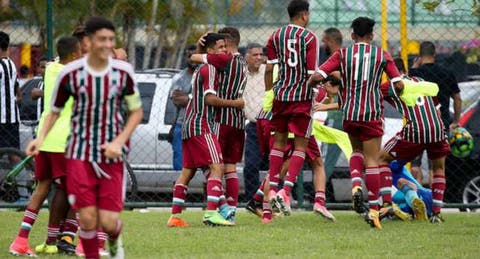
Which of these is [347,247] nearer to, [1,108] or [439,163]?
[439,163]

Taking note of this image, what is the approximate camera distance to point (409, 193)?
551 inches

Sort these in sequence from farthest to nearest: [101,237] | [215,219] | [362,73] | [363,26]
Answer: [215,219]
[363,26]
[362,73]
[101,237]

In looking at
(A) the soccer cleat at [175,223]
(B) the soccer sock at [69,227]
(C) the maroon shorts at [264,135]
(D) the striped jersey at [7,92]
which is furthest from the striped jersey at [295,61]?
(D) the striped jersey at [7,92]

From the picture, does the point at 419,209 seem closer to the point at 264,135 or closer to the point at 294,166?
the point at 294,166

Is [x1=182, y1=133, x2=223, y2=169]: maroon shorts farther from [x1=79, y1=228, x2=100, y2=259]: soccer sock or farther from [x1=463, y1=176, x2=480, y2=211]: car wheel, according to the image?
[x1=463, y1=176, x2=480, y2=211]: car wheel

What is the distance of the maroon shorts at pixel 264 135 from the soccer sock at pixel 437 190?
6.06 ft

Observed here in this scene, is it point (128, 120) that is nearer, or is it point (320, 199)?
point (128, 120)

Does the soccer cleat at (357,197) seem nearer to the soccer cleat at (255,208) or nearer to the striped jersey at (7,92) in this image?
the soccer cleat at (255,208)

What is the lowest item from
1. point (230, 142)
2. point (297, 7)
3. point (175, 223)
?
point (175, 223)

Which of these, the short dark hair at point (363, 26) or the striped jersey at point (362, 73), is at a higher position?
the short dark hair at point (363, 26)

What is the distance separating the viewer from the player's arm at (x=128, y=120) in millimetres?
8648

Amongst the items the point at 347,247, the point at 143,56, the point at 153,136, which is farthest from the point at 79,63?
the point at 143,56

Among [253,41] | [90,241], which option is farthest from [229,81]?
[90,241]

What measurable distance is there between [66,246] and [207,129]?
2772 millimetres
